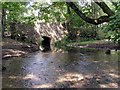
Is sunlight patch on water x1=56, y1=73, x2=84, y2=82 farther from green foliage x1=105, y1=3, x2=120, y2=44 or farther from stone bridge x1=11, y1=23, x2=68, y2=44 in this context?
stone bridge x1=11, y1=23, x2=68, y2=44

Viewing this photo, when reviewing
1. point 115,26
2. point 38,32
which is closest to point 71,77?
point 115,26

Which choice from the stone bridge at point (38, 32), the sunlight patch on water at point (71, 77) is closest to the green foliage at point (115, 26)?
the sunlight patch on water at point (71, 77)

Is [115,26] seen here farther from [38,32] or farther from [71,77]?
[38,32]

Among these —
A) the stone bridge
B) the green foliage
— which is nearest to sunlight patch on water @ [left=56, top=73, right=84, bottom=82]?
the green foliage

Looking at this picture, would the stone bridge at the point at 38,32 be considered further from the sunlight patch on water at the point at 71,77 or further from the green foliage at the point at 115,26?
the green foliage at the point at 115,26

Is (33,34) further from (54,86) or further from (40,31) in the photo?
(54,86)

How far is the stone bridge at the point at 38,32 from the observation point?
24.2 m

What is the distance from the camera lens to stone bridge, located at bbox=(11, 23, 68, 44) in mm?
24216

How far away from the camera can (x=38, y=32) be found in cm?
2741

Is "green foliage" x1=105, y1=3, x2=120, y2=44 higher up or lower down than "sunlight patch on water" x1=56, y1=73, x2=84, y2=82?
higher up

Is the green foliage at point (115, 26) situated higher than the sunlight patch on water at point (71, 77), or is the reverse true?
the green foliage at point (115, 26)

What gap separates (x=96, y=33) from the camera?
1188 inches

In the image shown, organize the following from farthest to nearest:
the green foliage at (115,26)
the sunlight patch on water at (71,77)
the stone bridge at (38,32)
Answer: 1. the stone bridge at (38,32)
2. the sunlight patch on water at (71,77)
3. the green foliage at (115,26)

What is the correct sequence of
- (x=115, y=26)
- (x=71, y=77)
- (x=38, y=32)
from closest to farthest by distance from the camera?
(x=115, y=26)
(x=71, y=77)
(x=38, y=32)
